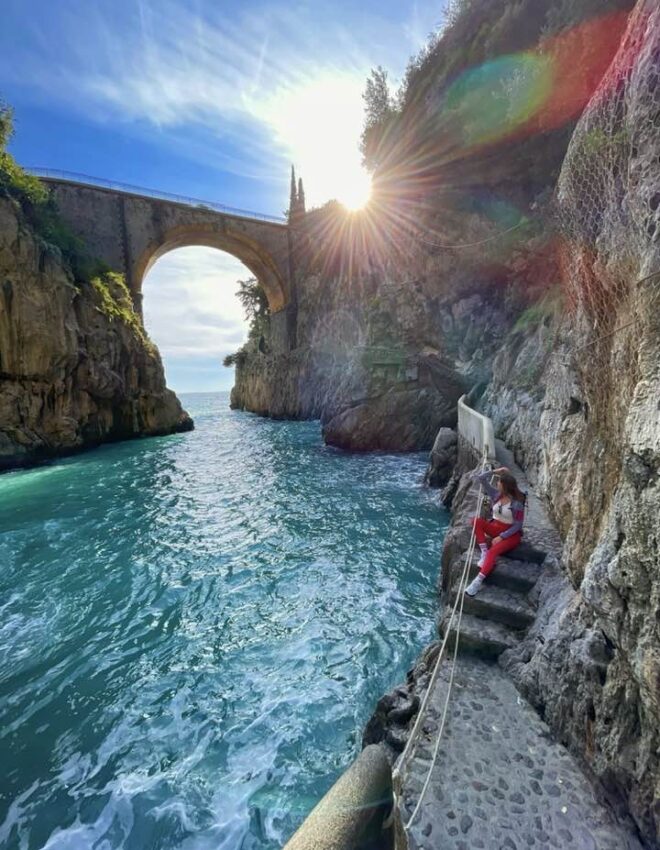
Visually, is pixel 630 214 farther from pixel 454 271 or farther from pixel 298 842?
pixel 454 271

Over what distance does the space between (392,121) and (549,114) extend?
11.4 meters

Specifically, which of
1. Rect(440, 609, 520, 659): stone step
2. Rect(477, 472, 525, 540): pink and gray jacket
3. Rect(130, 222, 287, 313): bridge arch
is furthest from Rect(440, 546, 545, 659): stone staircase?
Rect(130, 222, 287, 313): bridge arch

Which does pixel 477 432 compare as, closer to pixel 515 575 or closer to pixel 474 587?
pixel 515 575

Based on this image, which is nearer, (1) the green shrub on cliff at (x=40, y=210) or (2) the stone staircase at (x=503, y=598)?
(2) the stone staircase at (x=503, y=598)

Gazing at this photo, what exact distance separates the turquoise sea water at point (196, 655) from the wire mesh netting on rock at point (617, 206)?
4321mm

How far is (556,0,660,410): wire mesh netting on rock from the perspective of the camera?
260 centimetres

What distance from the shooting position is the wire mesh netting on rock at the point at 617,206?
260cm

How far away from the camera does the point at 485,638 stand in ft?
12.4

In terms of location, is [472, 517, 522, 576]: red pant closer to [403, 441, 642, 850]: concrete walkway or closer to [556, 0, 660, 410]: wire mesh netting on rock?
[403, 441, 642, 850]: concrete walkway

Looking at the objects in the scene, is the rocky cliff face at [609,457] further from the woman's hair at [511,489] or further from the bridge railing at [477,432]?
the bridge railing at [477,432]

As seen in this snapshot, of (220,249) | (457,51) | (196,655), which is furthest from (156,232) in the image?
(196,655)

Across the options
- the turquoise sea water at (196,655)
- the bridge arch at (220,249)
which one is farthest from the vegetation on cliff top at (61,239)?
the turquoise sea water at (196,655)

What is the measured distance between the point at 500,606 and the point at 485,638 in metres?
0.44

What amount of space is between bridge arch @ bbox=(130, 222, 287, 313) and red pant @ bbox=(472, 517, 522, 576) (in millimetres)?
30526
